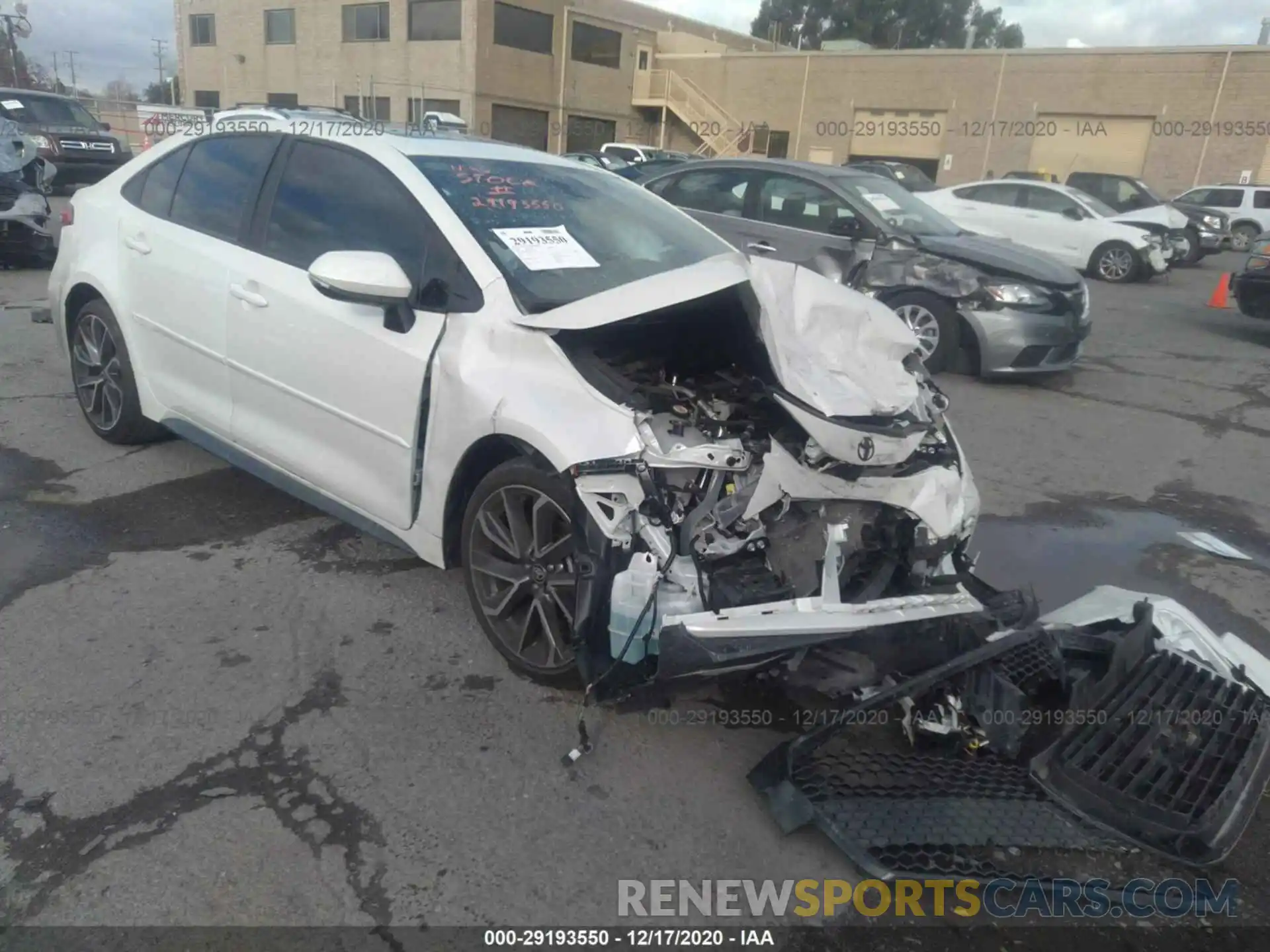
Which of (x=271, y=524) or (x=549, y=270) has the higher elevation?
(x=549, y=270)

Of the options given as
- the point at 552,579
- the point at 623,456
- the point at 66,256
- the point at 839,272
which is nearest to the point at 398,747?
the point at 552,579

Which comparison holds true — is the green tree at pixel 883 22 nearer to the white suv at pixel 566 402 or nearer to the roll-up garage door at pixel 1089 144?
the roll-up garage door at pixel 1089 144

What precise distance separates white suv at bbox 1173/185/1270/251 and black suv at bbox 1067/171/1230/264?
1.46 metres

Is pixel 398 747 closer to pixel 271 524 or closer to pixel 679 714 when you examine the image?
pixel 679 714

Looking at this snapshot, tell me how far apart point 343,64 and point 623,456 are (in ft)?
132

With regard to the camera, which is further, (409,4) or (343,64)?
(343,64)

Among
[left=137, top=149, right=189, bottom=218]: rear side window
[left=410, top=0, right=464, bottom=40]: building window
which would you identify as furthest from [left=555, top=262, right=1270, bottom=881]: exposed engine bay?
[left=410, top=0, right=464, bottom=40]: building window

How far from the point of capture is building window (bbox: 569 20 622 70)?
38.0 meters

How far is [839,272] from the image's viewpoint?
7.95 meters

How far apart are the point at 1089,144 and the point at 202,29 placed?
38.8 m

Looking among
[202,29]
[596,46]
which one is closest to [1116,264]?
[596,46]

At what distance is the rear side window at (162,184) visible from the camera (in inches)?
181

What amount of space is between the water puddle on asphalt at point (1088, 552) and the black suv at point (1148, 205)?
15354 mm
